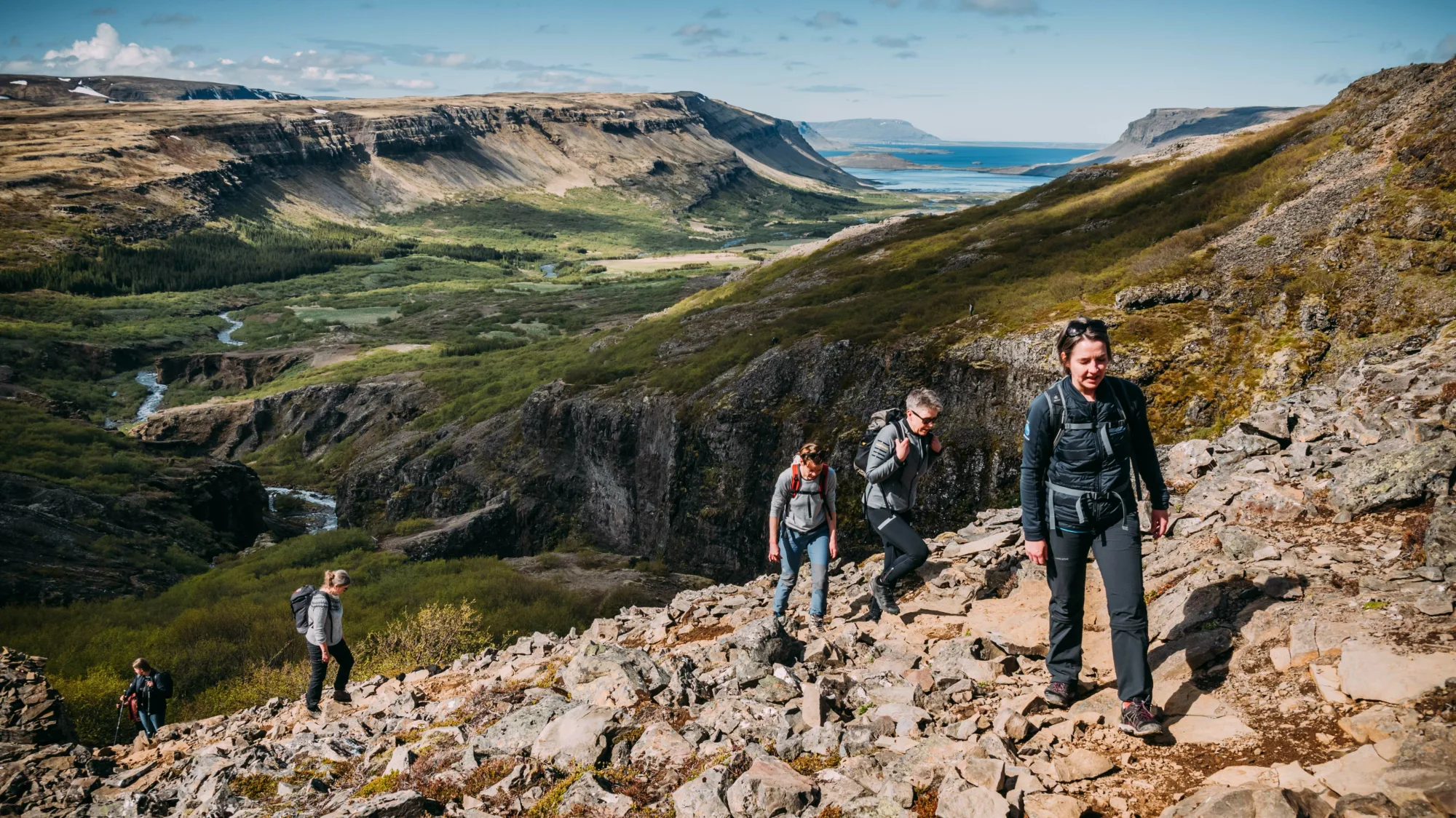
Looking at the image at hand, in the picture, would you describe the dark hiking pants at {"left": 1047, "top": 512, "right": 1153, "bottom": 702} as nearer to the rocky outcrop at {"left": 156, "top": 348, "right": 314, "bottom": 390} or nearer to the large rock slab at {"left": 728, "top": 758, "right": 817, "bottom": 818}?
the large rock slab at {"left": 728, "top": 758, "right": 817, "bottom": 818}

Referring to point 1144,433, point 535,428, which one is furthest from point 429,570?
point 1144,433

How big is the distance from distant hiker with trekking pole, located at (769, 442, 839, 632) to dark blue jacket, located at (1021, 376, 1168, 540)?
177 inches

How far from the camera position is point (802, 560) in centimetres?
1301

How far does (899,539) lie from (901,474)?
1.01 m

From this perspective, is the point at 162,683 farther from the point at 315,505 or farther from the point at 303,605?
the point at 315,505

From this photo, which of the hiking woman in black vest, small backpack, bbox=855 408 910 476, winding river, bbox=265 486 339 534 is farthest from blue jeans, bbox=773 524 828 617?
winding river, bbox=265 486 339 534

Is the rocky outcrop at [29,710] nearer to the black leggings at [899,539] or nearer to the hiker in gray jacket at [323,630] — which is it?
the hiker in gray jacket at [323,630]

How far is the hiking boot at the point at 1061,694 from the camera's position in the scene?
837 centimetres

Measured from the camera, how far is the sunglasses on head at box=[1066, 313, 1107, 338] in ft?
24.3

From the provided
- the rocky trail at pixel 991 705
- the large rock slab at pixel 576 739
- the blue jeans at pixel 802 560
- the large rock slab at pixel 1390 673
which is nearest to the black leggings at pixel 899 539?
the blue jeans at pixel 802 560

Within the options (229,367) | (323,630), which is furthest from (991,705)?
(229,367)

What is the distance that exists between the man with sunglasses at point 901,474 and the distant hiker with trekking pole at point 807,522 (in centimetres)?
69

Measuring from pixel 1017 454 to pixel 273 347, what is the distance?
419 ft

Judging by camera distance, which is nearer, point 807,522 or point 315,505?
point 807,522
